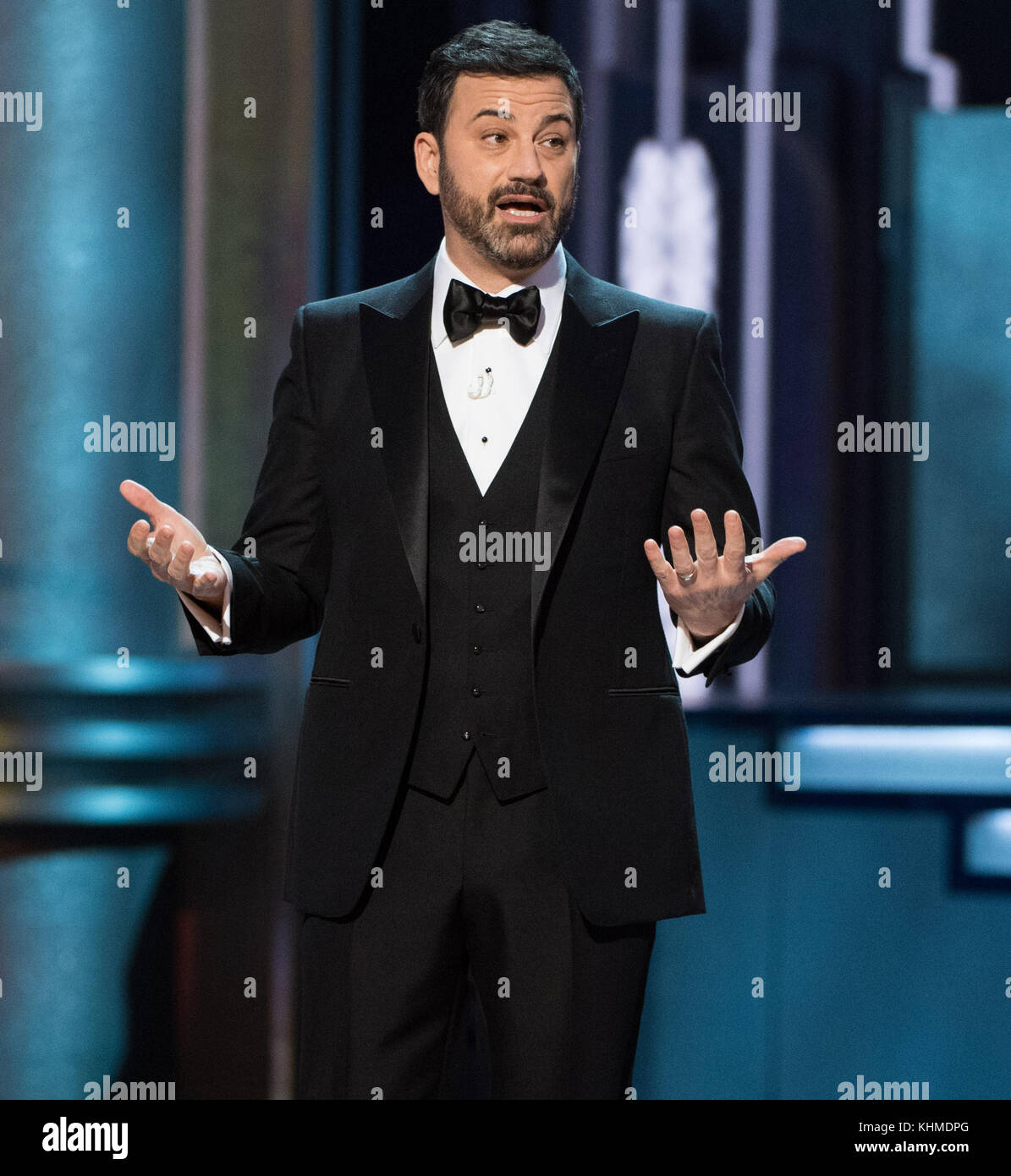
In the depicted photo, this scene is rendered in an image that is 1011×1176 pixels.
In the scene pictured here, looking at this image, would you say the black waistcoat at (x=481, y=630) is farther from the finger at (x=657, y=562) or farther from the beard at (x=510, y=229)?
the beard at (x=510, y=229)

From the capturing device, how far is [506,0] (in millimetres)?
3141

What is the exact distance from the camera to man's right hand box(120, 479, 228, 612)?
187 cm

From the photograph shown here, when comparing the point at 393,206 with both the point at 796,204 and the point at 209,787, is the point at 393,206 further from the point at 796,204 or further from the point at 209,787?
the point at 209,787

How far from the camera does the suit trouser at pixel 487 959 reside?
6.41 ft

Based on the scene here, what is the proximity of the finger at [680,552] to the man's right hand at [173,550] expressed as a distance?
0.65 m

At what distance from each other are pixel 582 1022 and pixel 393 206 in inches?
76.2

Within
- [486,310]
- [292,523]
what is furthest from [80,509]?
[486,310]

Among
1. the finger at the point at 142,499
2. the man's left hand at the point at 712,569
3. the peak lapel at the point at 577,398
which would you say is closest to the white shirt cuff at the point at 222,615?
the finger at the point at 142,499

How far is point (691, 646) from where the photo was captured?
2.01 metres

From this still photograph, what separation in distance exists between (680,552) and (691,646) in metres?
0.21

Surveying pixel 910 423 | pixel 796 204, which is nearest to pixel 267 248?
pixel 796 204

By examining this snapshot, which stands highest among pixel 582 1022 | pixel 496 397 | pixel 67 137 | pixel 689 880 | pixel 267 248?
pixel 67 137

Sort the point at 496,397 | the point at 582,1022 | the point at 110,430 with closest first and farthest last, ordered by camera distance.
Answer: the point at 582,1022 → the point at 496,397 → the point at 110,430

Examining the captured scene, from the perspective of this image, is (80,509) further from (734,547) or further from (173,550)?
(734,547)
